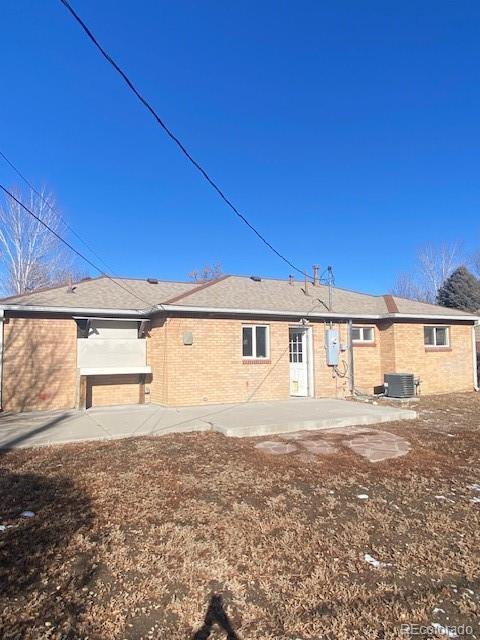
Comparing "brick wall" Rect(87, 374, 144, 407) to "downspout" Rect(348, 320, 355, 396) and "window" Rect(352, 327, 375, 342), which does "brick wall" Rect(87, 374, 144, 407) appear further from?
"window" Rect(352, 327, 375, 342)

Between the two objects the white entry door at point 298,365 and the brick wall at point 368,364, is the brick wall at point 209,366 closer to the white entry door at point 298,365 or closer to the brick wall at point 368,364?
the white entry door at point 298,365

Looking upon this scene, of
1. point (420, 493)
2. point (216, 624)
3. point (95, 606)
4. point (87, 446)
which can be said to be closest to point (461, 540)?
point (420, 493)

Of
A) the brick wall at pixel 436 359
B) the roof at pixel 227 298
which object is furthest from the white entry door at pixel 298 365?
the brick wall at pixel 436 359

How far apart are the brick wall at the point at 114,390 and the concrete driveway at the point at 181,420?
0.92 metres

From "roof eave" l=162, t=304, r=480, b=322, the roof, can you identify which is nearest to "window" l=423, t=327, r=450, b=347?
"roof eave" l=162, t=304, r=480, b=322

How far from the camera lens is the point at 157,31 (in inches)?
301

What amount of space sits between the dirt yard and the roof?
6516 mm

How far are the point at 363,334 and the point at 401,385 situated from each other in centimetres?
246

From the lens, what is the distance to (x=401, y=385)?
13.9m

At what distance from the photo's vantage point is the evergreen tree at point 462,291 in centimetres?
3381

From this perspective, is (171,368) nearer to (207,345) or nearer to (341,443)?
(207,345)

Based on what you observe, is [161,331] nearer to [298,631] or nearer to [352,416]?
[352,416]

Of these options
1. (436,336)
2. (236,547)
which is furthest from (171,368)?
(436,336)

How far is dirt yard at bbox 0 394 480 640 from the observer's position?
2760mm
